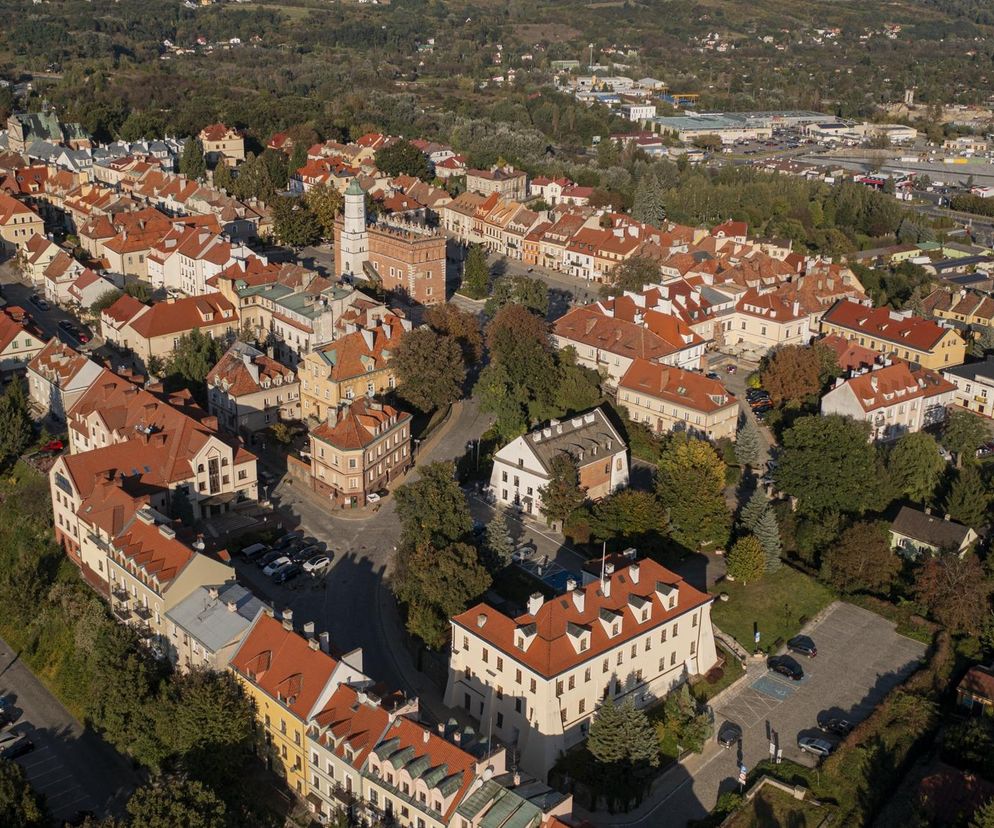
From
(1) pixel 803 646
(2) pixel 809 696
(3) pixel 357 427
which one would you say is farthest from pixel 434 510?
(2) pixel 809 696

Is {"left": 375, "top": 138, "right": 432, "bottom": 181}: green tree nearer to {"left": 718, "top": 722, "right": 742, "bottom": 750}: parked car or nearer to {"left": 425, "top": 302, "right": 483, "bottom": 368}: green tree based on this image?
{"left": 425, "top": 302, "right": 483, "bottom": 368}: green tree

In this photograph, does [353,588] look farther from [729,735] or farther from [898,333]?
[898,333]

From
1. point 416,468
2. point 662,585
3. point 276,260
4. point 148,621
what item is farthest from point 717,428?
point 276,260

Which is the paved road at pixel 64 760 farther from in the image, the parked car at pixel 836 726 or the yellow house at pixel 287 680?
the parked car at pixel 836 726

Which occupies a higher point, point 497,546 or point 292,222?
point 497,546

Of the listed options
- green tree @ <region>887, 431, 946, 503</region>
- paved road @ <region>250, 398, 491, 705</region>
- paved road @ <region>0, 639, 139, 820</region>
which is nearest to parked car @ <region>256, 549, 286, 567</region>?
paved road @ <region>250, 398, 491, 705</region>

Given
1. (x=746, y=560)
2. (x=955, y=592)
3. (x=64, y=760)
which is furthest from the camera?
(x=746, y=560)
